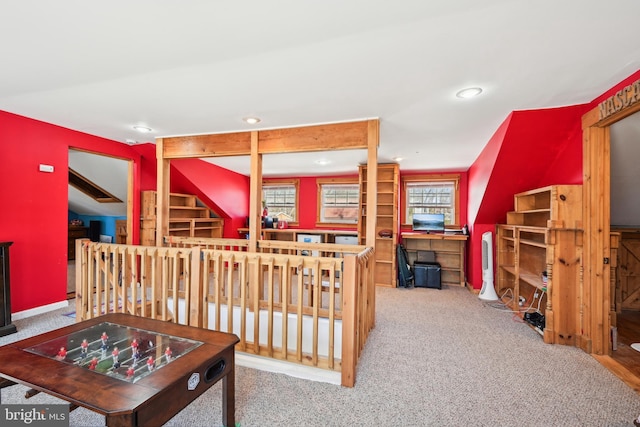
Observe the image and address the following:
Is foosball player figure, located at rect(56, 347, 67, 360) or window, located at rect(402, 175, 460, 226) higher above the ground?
window, located at rect(402, 175, 460, 226)

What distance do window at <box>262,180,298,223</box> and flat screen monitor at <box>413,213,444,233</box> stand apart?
275cm

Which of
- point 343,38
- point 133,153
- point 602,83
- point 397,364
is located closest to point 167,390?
point 397,364

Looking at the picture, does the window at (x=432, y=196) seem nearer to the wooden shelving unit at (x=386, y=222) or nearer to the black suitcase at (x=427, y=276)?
the wooden shelving unit at (x=386, y=222)

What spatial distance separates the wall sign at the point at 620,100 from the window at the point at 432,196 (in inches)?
130

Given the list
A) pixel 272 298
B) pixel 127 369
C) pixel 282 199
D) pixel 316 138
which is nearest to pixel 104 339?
pixel 127 369

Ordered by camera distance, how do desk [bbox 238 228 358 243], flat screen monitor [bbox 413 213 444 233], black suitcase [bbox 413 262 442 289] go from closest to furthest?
black suitcase [bbox 413 262 442 289], flat screen monitor [bbox 413 213 444 233], desk [bbox 238 228 358 243]

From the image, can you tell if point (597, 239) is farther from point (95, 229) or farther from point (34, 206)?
point (95, 229)

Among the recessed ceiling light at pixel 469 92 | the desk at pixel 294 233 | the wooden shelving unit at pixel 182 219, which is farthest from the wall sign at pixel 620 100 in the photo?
the wooden shelving unit at pixel 182 219

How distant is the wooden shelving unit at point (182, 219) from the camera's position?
4785 millimetres

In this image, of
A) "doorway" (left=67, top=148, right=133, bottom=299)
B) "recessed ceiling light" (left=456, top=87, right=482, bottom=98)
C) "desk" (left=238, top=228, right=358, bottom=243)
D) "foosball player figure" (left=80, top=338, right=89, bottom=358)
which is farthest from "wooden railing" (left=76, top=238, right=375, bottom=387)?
"desk" (left=238, top=228, right=358, bottom=243)

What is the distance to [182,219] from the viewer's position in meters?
5.29

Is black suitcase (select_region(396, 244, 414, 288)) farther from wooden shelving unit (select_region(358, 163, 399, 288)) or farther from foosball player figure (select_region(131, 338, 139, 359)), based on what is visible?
foosball player figure (select_region(131, 338, 139, 359))

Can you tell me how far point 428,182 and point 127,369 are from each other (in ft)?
18.6

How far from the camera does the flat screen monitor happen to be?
5465 millimetres
